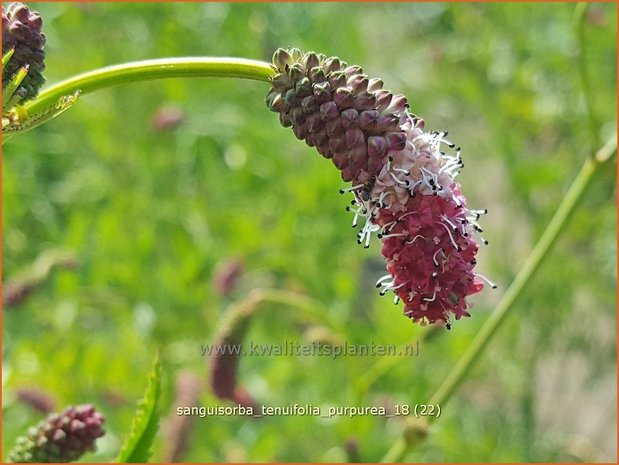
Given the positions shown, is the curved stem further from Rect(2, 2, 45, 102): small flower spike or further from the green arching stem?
the green arching stem

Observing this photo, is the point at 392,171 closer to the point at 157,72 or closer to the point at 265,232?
the point at 157,72

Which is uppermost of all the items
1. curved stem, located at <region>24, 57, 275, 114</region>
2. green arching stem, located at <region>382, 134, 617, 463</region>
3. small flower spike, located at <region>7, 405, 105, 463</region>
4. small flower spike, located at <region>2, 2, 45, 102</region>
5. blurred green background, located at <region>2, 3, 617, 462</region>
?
blurred green background, located at <region>2, 3, 617, 462</region>

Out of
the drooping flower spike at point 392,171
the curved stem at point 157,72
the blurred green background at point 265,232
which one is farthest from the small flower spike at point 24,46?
the blurred green background at point 265,232

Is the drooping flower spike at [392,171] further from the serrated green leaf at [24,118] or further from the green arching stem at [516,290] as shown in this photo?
the green arching stem at [516,290]

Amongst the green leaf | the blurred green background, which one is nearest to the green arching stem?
the blurred green background

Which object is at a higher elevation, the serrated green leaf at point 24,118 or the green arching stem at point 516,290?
the green arching stem at point 516,290

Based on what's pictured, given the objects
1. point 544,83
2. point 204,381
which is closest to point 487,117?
point 544,83
